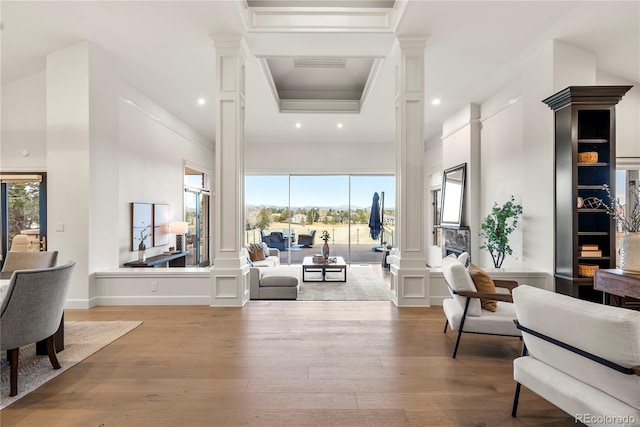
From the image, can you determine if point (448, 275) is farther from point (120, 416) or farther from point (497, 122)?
point (497, 122)

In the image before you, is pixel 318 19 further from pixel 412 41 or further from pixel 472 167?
pixel 472 167

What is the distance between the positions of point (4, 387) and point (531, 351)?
3.42 meters

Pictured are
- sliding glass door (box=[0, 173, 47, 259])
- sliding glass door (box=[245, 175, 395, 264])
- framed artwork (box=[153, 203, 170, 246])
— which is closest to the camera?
sliding glass door (box=[0, 173, 47, 259])

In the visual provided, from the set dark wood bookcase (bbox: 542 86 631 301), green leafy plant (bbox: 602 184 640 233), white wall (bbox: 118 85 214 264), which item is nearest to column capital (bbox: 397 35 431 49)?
dark wood bookcase (bbox: 542 86 631 301)

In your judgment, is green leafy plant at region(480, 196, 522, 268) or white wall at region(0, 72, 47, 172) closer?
white wall at region(0, 72, 47, 172)

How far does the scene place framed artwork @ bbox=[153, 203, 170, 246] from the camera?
5906 millimetres

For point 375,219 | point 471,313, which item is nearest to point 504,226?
point 471,313

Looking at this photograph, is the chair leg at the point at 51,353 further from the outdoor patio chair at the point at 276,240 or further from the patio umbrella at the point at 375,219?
the patio umbrella at the point at 375,219

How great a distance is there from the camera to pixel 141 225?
5.42m

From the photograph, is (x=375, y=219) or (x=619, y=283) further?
(x=375, y=219)

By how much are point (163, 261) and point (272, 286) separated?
1.87 metres

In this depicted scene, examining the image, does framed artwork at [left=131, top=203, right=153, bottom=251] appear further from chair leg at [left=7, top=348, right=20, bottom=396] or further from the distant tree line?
the distant tree line

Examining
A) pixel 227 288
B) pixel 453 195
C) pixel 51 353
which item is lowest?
pixel 51 353

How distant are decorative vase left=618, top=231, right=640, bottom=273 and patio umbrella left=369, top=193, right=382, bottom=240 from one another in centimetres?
612
